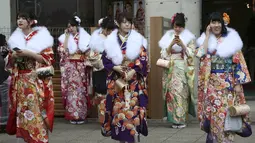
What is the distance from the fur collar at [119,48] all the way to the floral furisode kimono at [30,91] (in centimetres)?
77

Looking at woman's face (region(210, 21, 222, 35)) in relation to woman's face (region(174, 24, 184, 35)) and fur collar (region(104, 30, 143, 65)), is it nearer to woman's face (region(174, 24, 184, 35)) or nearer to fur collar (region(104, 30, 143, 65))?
fur collar (region(104, 30, 143, 65))

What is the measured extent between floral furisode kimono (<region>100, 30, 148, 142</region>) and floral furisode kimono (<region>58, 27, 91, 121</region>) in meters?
3.00

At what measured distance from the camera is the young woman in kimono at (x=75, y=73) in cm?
902

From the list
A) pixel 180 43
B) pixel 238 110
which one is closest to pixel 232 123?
pixel 238 110

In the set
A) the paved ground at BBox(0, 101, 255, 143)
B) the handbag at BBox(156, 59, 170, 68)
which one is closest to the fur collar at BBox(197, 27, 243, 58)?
the paved ground at BBox(0, 101, 255, 143)

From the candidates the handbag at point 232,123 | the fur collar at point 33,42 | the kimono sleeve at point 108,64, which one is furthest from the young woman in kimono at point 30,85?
the handbag at point 232,123

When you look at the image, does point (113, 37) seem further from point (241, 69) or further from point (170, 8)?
point (170, 8)

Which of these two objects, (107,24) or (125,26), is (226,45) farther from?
(107,24)

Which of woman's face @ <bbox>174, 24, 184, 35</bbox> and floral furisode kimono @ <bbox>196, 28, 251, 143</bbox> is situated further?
woman's face @ <bbox>174, 24, 184, 35</bbox>

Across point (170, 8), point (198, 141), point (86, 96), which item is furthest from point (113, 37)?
point (170, 8)

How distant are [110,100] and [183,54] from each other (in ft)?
8.53

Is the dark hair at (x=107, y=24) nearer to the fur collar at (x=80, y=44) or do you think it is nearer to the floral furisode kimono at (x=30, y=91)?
the fur collar at (x=80, y=44)

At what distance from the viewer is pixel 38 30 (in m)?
6.23

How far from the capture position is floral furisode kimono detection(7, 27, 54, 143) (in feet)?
19.7
